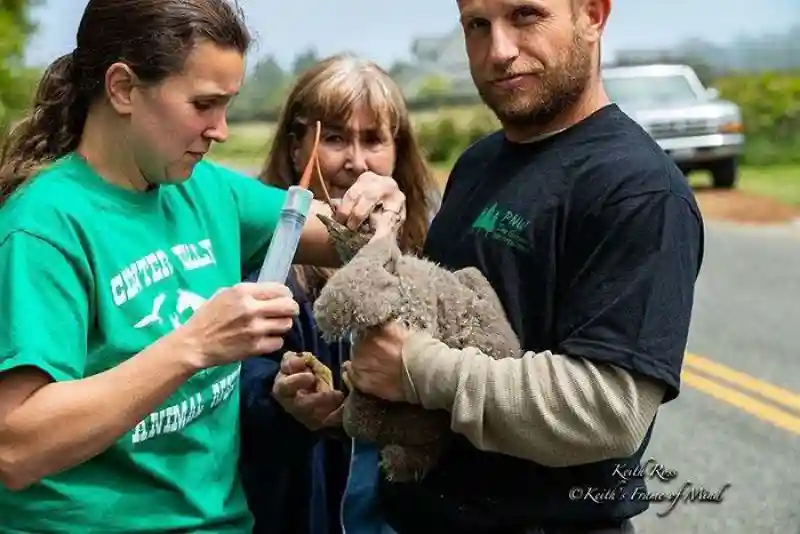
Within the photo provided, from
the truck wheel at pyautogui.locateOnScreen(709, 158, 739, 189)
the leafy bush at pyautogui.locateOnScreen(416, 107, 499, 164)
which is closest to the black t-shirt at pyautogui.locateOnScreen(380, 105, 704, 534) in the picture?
the truck wheel at pyautogui.locateOnScreen(709, 158, 739, 189)

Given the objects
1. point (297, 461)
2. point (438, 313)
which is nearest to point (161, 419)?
point (438, 313)

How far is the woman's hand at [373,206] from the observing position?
2.41 m

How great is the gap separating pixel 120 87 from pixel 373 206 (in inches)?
23.0

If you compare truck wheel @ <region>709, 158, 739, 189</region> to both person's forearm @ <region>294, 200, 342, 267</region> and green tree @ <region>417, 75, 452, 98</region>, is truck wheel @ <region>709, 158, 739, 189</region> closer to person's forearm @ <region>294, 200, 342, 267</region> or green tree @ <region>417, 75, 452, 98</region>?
green tree @ <region>417, 75, 452, 98</region>

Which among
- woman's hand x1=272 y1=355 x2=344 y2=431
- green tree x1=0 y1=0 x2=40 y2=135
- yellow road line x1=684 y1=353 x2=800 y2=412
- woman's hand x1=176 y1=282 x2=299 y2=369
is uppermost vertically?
woman's hand x1=176 y1=282 x2=299 y2=369

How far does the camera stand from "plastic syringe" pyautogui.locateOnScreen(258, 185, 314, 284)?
2227 millimetres

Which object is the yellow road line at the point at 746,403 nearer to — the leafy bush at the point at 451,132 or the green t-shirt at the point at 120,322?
the green t-shirt at the point at 120,322

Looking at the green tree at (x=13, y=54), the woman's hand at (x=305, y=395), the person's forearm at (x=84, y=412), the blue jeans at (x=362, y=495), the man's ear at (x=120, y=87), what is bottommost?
the green tree at (x=13, y=54)

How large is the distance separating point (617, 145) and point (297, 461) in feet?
4.41

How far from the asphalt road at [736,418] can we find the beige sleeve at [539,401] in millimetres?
477

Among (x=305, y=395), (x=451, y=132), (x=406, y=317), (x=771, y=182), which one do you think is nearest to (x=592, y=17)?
(x=406, y=317)

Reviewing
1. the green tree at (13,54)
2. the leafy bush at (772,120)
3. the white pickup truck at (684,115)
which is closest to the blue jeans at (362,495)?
the green tree at (13,54)

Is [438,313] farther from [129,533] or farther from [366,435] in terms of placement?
[129,533]

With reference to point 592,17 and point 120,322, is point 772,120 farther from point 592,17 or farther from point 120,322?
point 120,322
